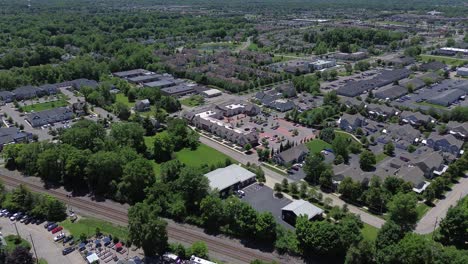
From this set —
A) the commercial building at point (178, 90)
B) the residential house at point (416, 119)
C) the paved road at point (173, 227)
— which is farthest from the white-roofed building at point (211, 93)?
the paved road at point (173, 227)

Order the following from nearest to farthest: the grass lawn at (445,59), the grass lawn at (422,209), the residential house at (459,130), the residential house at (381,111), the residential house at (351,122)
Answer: the grass lawn at (422,209)
the residential house at (459,130)
the residential house at (351,122)
the residential house at (381,111)
the grass lawn at (445,59)

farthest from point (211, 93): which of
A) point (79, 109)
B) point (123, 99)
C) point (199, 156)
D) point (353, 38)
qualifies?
point (353, 38)

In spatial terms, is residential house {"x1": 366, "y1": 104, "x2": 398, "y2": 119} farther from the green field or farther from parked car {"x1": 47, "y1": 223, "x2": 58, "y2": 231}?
parked car {"x1": 47, "y1": 223, "x2": 58, "y2": 231}

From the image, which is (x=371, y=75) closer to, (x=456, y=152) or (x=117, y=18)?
(x=456, y=152)

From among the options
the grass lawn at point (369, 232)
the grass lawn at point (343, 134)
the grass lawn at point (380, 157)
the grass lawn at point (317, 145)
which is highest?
the grass lawn at point (369, 232)

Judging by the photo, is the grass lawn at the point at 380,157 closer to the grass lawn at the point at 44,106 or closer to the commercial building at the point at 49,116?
the commercial building at the point at 49,116

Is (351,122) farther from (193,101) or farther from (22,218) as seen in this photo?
(22,218)
